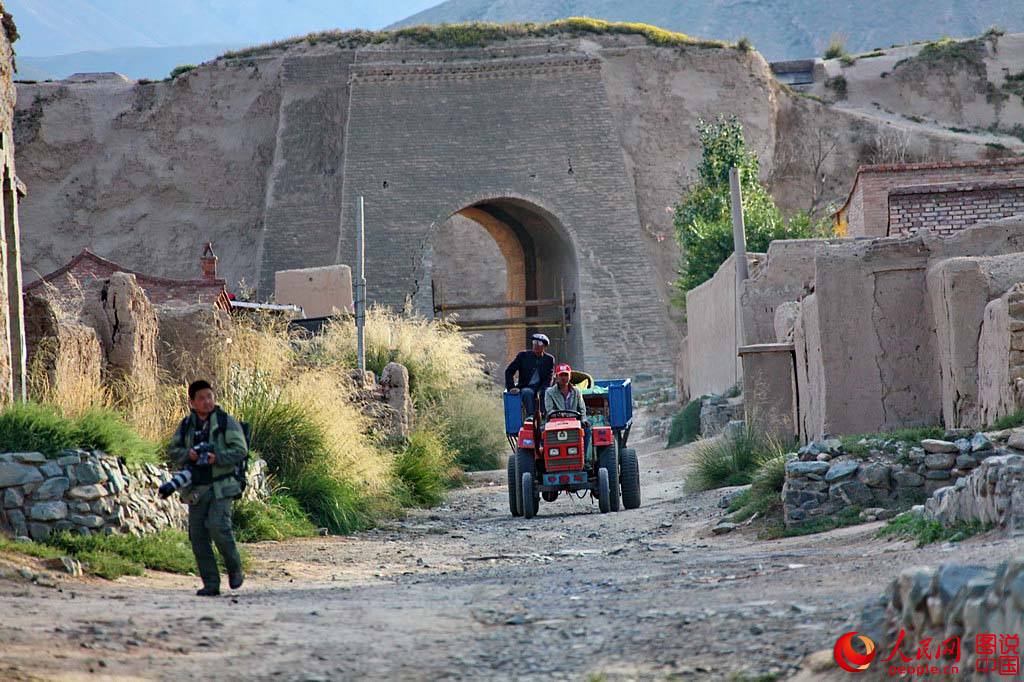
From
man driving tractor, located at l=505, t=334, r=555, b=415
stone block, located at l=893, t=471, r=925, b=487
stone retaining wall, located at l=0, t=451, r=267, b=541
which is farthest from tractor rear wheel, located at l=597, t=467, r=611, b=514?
stone retaining wall, located at l=0, t=451, r=267, b=541

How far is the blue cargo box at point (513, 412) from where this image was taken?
1368 centimetres

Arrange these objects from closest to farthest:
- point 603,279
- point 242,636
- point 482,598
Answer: point 242,636
point 482,598
point 603,279

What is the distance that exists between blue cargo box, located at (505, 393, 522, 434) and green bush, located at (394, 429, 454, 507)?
6.72 ft

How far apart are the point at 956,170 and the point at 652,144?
59.4 ft

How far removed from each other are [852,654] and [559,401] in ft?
28.0

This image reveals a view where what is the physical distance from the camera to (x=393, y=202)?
124ft

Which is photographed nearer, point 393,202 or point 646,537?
point 646,537

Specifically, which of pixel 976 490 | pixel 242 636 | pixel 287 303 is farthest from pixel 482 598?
pixel 287 303

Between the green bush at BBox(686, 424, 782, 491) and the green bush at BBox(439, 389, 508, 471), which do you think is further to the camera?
the green bush at BBox(439, 389, 508, 471)

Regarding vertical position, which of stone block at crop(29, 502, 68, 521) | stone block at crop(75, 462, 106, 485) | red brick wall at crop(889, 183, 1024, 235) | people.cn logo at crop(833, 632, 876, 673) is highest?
red brick wall at crop(889, 183, 1024, 235)

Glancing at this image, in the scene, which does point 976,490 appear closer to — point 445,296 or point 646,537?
point 646,537

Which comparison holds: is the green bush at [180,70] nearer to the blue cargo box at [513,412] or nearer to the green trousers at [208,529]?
the blue cargo box at [513,412]

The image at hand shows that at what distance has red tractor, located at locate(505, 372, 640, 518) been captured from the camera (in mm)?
12836

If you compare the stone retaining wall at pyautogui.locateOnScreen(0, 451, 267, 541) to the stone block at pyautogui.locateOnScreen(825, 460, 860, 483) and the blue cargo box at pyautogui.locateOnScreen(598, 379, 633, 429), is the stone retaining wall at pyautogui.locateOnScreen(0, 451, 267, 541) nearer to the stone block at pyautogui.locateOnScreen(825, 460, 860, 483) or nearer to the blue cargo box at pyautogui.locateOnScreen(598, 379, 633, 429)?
the stone block at pyautogui.locateOnScreen(825, 460, 860, 483)
